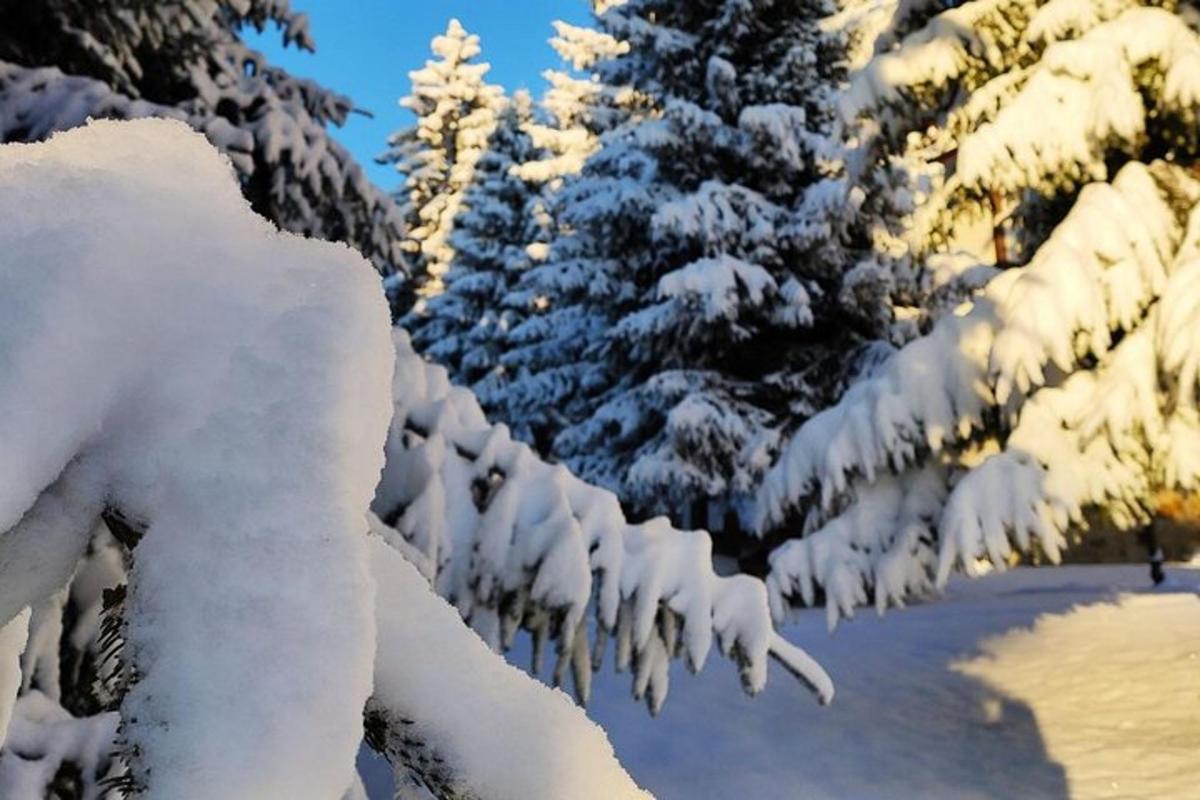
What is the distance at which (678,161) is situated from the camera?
48.9ft

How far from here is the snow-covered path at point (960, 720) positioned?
5797mm

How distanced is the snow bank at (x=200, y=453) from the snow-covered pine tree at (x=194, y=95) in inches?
125

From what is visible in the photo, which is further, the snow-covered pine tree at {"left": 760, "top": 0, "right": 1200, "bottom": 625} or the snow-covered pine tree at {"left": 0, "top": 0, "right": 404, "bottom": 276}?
the snow-covered pine tree at {"left": 760, "top": 0, "right": 1200, "bottom": 625}

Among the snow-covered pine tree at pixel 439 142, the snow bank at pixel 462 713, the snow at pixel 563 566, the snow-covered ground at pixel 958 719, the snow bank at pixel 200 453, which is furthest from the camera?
the snow-covered pine tree at pixel 439 142

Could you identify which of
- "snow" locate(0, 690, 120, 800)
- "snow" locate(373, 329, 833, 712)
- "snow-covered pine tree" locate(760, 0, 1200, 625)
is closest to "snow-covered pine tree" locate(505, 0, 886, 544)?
"snow-covered pine tree" locate(760, 0, 1200, 625)

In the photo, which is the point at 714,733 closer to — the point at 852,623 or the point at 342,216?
the point at 342,216

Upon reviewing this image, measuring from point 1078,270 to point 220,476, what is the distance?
594cm

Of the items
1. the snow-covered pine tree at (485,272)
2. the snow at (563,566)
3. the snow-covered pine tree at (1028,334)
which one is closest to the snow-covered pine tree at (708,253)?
the snow-covered pine tree at (1028,334)

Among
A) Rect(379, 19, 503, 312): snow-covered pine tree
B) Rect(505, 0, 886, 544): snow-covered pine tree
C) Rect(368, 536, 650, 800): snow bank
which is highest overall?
Rect(379, 19, 503, 312): snow-covered pine tree

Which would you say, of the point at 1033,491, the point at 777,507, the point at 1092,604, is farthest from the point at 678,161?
the point at 1033,491

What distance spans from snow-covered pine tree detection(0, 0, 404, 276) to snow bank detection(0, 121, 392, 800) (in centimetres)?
317

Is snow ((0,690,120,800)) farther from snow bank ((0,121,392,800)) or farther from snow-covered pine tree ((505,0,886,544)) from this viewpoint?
snow-covered pine tree ((505,0,886,544))

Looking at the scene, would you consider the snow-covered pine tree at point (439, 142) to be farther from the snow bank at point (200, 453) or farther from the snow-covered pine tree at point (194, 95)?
the snow bank at point (200, 453)

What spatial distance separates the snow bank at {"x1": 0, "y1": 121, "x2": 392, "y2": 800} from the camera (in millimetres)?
447
